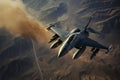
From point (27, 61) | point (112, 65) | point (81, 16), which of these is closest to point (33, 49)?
point (27, 61)

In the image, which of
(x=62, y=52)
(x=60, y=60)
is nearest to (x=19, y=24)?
(x=60, y=60)

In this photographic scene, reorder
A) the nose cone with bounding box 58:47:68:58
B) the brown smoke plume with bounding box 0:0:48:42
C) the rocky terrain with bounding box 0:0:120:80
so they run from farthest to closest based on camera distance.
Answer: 1. the brown smoke plume with bounding box 0:0:48:42
2. the rocky terrain with bounding box 0:0:120:80
3. the nose cone with bounding box 58:47:68:58

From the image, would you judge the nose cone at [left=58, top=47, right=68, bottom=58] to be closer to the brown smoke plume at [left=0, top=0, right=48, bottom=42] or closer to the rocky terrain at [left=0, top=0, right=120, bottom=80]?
the rocky terrain at [left=0, top=0, right=120, bottom=80]

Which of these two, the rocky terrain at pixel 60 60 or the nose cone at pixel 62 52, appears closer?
the nose cone at pixel 62 52

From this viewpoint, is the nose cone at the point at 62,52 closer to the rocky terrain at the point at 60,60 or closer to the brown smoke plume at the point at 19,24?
the rocky terrain at the point at 60,60

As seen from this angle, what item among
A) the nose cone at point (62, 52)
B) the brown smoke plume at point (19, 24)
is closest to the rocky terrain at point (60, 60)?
the brown smoke plume at point (19, 24)

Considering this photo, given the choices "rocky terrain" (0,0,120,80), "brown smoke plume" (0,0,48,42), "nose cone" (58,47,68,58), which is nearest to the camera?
"nose cone" (58,47,68,58)

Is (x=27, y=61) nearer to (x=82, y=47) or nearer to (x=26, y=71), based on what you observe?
(x=26, y=71)

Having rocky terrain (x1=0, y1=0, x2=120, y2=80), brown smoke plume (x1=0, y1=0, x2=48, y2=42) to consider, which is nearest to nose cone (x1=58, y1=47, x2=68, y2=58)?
rocky terrain (x1=0, y1=0, x2=120, y2=80)
